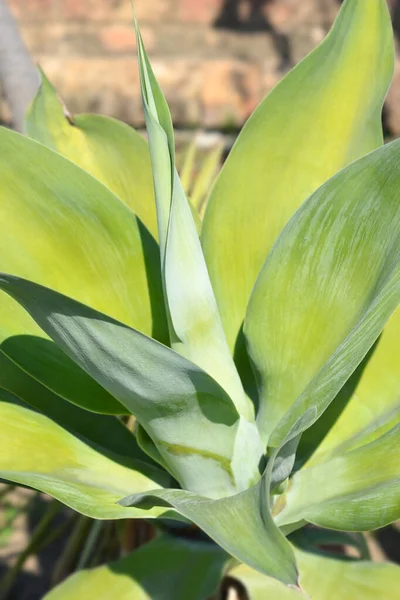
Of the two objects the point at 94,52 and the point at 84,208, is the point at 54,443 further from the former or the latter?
the point at 94,52

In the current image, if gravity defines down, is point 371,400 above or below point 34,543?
above

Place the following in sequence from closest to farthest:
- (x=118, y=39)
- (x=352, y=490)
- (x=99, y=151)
→ (x=352, y=490), (x=99, y=151), (x=118, y=39)

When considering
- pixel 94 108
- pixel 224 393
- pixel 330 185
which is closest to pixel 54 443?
pixel 224 393

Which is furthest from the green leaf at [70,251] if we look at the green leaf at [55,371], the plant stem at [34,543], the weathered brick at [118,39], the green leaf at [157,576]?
the weathered brick at [118,39]

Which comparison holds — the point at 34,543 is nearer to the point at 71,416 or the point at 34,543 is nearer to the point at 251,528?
the point at 71,416

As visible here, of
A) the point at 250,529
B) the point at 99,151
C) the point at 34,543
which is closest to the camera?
the point at 250,529

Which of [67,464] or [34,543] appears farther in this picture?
[34,543]

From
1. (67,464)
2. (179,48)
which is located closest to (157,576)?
(67,464)

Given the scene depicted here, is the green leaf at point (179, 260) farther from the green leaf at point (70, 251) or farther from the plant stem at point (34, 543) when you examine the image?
Result: the plant stem at point (34, 543)
